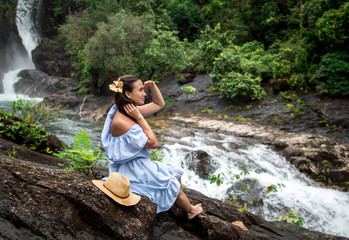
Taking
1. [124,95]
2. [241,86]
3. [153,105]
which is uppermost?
[124,95]

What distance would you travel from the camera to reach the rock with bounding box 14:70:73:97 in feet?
86.6

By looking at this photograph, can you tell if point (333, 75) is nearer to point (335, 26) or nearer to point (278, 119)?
point (335, 26)

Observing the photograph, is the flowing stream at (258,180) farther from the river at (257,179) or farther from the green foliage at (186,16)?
the green foliage at (186,16)

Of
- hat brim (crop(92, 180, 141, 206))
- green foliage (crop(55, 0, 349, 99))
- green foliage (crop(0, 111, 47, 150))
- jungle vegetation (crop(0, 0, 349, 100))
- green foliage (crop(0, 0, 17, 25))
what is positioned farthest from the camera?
green foliage (crop(0, 0, 17, 25))

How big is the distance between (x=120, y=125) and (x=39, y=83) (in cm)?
2808

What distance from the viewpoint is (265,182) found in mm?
6750

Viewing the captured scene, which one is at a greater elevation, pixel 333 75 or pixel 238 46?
pixel 238 46

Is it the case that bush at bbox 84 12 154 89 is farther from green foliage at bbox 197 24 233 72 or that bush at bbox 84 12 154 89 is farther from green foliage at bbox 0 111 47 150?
green foliage at bbox 0 111 47 150

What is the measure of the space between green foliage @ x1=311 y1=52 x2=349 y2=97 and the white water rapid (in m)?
5.72

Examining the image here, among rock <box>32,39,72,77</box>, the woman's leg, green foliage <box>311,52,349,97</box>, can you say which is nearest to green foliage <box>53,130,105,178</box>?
the woman's leg

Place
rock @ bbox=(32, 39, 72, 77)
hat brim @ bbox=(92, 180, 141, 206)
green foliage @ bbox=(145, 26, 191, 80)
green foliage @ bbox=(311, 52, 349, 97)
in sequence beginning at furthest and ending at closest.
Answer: rock @ bbox=(32, 39, 72, 77) → green foliage @ bbox=(145, 26, 191, 80) → green foliage @ bbox=(311, 52, 349, 97) → hat brim @ bbox=(92, 180, 141, 206)

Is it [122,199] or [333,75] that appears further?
[333,75]

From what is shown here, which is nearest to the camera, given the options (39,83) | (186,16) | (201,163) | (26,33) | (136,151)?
(136,151)

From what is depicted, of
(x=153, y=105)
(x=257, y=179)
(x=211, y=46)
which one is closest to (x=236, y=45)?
(x=211, y=46)
